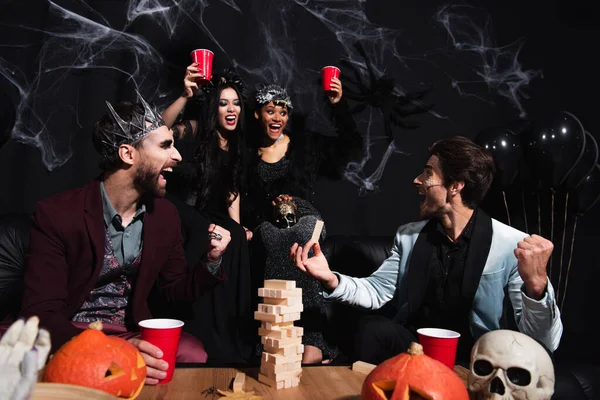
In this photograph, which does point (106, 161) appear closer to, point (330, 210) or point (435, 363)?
point (435, 363)

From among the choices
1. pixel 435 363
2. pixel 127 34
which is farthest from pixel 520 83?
pixel 435 363

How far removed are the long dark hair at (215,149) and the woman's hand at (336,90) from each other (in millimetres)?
538

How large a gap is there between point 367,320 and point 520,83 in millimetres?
2415

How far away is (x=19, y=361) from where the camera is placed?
0.73 meters

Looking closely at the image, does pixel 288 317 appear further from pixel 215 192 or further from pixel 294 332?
pixel 215 192

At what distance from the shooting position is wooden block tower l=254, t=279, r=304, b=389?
3.77 feet

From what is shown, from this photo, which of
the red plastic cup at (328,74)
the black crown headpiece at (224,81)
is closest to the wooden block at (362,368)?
the red plastic cup at (328,74)

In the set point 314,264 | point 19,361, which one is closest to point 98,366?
point 19,361

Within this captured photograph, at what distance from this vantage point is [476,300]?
1784 millimetres

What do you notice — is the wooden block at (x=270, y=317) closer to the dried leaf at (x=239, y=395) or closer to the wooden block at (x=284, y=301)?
the wooden block at (x=284, y=301)

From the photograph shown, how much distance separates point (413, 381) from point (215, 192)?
195cm

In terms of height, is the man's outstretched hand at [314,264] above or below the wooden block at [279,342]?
above

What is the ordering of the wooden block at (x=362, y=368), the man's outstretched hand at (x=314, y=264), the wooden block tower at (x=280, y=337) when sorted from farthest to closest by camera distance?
the man's outstretched hand at (x=314, y=264) < the wooden block at (x=362, y=368) < the wooden block tower at (x=280, y=337)

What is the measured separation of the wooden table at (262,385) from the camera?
1.08 meters
